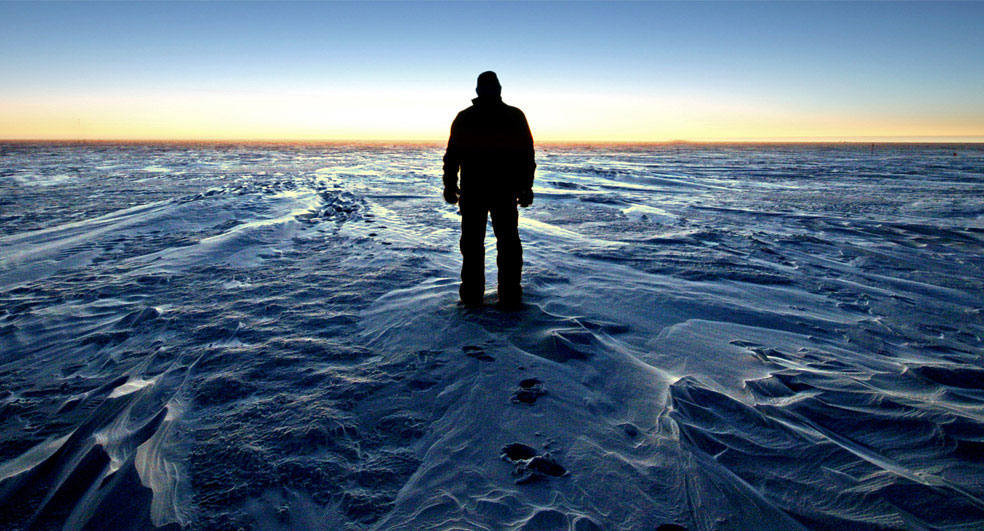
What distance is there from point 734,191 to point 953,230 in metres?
7.08

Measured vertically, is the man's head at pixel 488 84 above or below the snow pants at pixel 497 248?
above

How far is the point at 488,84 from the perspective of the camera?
3402 mm

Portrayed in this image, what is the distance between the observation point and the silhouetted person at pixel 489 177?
11.4 feet

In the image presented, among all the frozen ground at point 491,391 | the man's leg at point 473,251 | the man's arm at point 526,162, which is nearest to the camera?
the frozen ground at point 491,391

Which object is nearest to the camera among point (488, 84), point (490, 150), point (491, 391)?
point (491, 391)

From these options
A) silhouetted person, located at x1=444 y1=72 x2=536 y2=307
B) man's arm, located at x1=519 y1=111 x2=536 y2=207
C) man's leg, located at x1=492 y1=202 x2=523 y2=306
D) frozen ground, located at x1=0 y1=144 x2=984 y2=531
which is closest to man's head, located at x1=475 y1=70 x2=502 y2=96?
silhouetted person, located at x1=444 y1=72 x2=536 y2=307

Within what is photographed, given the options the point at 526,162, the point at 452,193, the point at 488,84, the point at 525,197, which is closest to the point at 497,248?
the point at 525,197

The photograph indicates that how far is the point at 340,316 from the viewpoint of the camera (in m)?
3.61

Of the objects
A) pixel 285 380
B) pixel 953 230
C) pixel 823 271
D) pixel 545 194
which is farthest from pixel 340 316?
pixel 545 194

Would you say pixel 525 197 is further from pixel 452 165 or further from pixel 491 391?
pixel 491 391

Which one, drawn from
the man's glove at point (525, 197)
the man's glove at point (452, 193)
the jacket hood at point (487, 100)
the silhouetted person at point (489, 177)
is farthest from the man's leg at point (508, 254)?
the jacket hood at point (487, 100)

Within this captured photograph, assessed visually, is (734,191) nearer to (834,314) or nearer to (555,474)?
(834,314)

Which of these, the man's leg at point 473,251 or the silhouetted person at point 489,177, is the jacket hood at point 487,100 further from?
the man's leg at point 473,251

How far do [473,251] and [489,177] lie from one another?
0.62m
